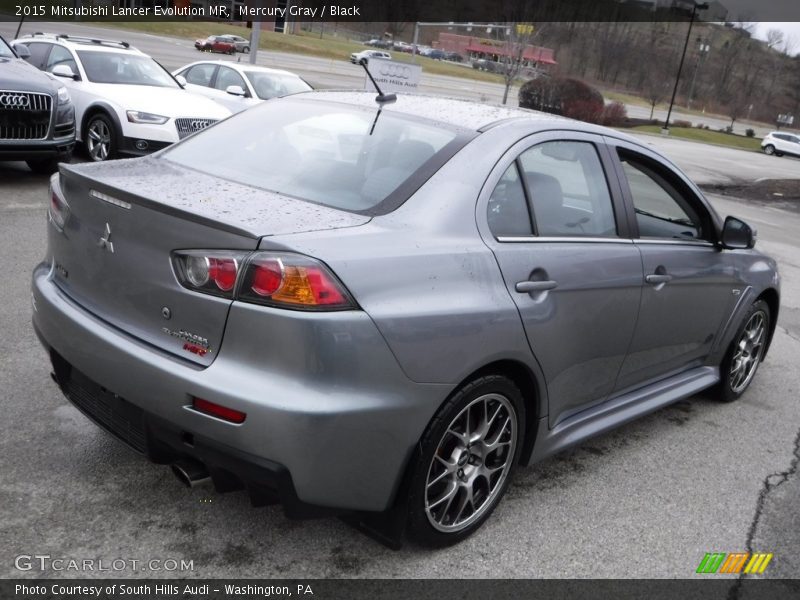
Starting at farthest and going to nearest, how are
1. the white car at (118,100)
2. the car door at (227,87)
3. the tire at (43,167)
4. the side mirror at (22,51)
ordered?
the car door at (227,87), the white car at (118,100), the tire at (43,167), the side mirror at (22,51)

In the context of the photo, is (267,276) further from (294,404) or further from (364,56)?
(364,56)

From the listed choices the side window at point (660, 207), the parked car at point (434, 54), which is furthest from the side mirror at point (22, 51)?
the parked car at point (434, 54)

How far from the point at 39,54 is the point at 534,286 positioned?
35.6 ft

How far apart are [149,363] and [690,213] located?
3100 mm

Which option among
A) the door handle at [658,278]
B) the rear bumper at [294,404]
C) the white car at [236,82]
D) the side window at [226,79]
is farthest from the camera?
the side window at [226,79]

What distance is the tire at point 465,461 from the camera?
9.23 ft

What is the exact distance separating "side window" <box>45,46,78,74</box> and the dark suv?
5.97 feet

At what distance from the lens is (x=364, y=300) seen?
2.52 m

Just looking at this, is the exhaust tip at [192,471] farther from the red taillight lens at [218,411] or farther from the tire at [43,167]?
the tire at [43,167]

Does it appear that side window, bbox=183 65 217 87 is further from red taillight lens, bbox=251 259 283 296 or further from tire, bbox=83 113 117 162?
red taillight lens, bbox=251 259 283 296

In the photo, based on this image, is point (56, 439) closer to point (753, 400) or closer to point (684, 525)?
point (684, 525)

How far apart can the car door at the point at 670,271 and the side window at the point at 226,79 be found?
10698mm

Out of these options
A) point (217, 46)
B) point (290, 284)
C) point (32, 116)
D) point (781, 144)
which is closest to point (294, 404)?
point (290, 284)

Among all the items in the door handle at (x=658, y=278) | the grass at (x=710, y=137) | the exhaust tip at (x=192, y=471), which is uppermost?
the door handle at (x=658, y=278)
